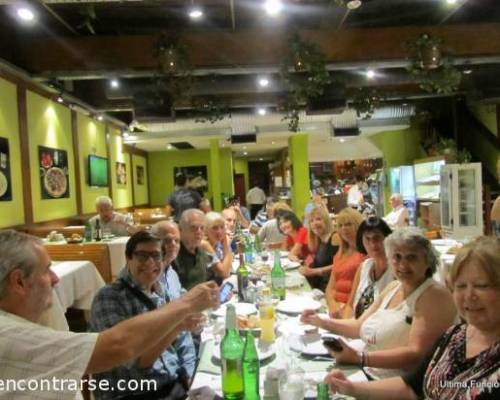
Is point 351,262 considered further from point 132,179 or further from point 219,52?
point 132,179

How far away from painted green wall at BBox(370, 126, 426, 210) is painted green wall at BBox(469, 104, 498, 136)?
1.89m

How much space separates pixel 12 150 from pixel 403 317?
17.0 ft

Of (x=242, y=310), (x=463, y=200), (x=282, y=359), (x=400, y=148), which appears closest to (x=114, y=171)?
(x=400, y=148)

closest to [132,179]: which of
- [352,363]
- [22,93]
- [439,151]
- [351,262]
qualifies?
[22,93]

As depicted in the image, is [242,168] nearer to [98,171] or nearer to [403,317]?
[98,171]

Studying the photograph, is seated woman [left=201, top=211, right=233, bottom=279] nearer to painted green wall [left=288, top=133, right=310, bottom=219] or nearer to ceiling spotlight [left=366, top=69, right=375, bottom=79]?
ceiling spotlight [left=366, top=69, right=375, bottom=79]

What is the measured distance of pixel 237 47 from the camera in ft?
15.0

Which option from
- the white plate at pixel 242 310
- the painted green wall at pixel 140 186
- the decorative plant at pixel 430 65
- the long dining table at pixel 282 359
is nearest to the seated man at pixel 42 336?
the long dining table at pixel 282 359

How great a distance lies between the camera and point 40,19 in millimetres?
4465

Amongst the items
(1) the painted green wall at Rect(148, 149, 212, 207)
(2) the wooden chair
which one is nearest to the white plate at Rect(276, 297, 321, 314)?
(2) the wooden chair

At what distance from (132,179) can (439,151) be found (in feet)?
24.8

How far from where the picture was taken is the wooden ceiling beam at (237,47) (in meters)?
4.53

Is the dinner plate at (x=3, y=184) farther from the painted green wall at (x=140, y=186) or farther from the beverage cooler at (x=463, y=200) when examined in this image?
the beverage cooler at (x=463, y=200)

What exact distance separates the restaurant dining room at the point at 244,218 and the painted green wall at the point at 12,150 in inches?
1.5
